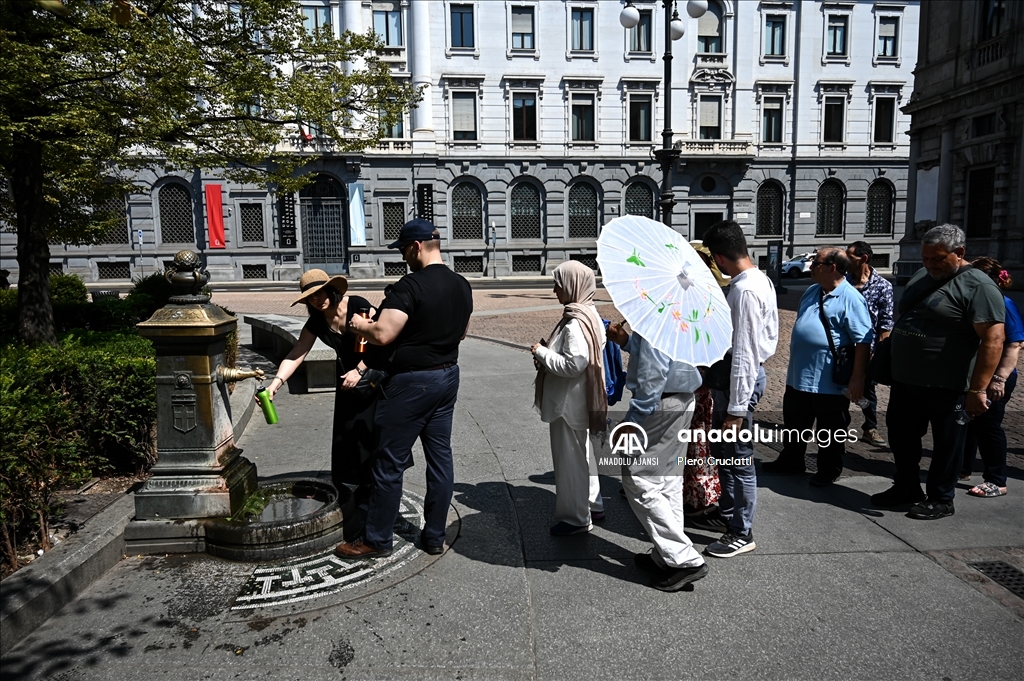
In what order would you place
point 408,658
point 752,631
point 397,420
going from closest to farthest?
1. point 408,658
2. point 752,631
3. point 397,420

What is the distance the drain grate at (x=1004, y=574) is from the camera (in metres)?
3.88

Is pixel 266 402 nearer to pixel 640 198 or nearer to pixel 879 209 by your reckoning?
pixel 640 198

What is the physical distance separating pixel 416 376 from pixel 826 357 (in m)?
3.18

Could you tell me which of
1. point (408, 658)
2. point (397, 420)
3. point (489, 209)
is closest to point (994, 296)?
point (397, 420)

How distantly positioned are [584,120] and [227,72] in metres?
28.0

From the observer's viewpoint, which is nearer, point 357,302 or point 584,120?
point 357,302

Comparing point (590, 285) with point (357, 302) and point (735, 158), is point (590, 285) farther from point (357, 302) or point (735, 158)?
point (735, 158)

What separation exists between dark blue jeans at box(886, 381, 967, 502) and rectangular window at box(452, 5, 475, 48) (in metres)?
32.4

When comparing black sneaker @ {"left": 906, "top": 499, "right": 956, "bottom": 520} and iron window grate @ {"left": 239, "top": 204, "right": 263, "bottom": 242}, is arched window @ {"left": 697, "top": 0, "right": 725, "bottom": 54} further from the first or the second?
black sneaker @ {"left": 906, "top": 499, "right": 956, "bottom": 520}

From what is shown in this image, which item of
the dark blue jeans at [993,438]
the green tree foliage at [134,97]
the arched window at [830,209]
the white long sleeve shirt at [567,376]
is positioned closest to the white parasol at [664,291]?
the white long sleeve shirt at [567,376]

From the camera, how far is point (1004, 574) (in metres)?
4.03

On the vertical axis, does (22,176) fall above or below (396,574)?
above

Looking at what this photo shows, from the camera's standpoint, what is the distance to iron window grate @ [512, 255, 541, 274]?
115 feet

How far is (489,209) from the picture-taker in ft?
113
